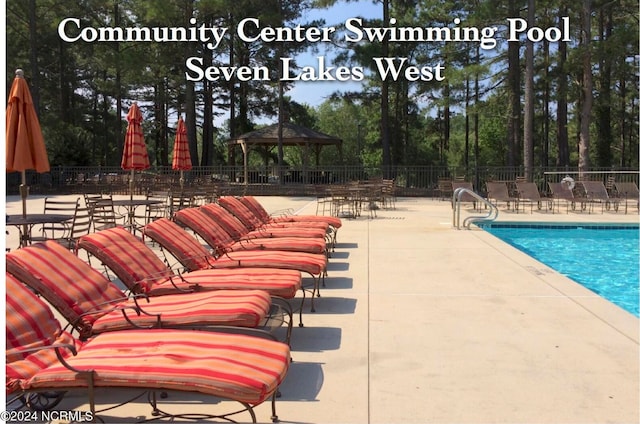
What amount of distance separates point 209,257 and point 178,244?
37cm

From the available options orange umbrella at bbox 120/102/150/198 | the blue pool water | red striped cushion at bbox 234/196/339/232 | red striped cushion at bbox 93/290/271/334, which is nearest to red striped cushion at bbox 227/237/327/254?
red striped cushion at bbox 234/196/339/232

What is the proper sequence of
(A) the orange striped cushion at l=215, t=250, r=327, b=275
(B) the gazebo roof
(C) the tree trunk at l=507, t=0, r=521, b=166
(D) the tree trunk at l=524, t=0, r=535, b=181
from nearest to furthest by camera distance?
(A) the orange striped cushion at l=215, t=250, r=327, b=275 < (D) the tree trunk at l=524, t=0, r=535, b=181 < (C) the tree trunk at l=507, t=0, r=521, b=166 < (B) the gazebo roof

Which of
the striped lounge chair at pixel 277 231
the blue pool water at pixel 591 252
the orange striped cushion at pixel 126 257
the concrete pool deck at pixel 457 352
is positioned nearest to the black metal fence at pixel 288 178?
the blue pool water at pixel 591 252

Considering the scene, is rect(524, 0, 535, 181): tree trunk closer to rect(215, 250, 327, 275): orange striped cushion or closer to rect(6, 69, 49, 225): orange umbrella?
rect(215, 250, 327, 275): orange striped cushion

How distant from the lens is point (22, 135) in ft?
20.9

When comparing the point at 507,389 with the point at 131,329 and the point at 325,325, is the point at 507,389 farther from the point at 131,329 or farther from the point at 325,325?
the point at 131,329

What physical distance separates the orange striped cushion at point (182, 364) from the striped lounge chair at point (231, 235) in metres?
3.25

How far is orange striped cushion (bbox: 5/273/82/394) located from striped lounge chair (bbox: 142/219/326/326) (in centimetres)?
214

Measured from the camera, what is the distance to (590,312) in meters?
5.11

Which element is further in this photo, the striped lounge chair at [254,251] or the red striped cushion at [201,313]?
the striped lounge chair at [254,251]

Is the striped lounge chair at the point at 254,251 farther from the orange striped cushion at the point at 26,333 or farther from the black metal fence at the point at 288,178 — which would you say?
the black metal fence at the point at 288,178

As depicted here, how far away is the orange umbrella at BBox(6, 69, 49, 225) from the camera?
20.8 feet

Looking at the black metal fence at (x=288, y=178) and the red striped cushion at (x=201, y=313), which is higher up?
the black metal fence at (x=288, y=178)

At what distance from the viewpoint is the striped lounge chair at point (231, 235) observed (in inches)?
252
